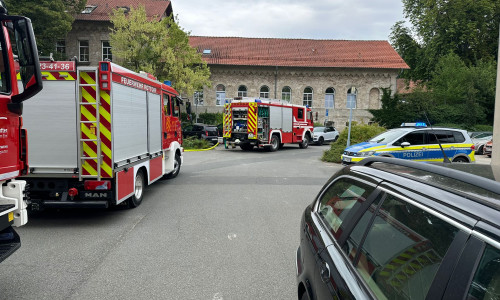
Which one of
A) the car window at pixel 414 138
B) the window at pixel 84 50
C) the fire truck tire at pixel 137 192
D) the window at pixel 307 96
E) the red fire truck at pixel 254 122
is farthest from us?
the window at pixel 307 96

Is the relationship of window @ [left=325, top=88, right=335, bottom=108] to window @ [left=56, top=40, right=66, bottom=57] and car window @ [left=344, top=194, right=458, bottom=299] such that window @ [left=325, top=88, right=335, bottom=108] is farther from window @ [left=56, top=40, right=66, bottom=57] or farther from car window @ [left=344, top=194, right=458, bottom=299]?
car window @ [left=344, top=194, right=458, bottom=299]

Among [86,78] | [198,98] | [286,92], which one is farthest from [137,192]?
[286,92]

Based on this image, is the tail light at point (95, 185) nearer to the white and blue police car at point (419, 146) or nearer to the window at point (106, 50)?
the white and blue police car at point (419, 146)

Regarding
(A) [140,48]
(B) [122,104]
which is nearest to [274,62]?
(A) [140,48]

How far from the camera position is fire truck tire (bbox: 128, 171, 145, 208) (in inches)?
293

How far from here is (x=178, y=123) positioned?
11.5m

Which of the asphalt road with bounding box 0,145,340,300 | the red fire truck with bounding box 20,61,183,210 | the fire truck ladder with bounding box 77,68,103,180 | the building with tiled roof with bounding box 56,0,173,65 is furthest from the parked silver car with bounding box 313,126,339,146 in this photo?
the fire truck ladder with bounding box 77,68,103,180

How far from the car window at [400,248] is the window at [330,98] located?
40548 millimetres

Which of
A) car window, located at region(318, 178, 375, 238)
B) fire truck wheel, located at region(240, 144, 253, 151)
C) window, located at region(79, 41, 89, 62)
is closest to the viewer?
car window, located at region(318, 178, 375, 238)

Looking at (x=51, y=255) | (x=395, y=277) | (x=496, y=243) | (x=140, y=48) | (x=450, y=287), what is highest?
(x=140, y=48)

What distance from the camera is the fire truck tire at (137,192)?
7.45 metres

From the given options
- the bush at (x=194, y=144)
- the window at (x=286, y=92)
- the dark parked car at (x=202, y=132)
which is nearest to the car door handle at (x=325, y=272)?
the bush at (x=194, y=144)

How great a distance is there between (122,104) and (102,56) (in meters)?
33.2

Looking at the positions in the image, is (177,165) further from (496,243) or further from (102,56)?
(102,56)
